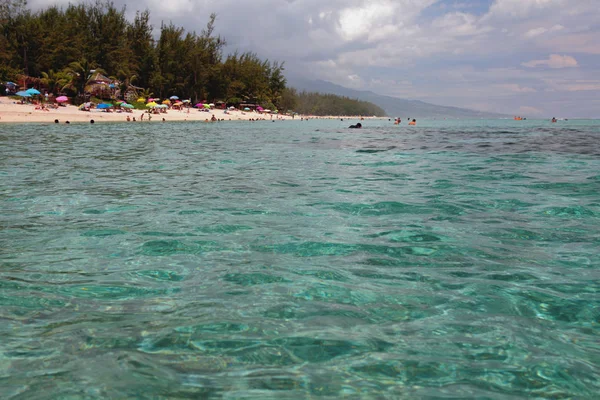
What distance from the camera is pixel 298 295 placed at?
368 cm

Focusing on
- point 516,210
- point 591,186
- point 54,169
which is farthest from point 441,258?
point 54,169

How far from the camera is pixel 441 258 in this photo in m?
4.66

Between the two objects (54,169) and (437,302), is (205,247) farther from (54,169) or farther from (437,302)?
(54,169)

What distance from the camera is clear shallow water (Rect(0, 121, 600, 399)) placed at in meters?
2.50

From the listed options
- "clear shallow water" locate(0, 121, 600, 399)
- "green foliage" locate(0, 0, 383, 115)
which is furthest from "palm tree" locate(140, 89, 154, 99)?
"clear shallow water" locate(0, 121, 600, 399)

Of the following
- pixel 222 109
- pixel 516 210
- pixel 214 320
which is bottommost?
pixel 214 320

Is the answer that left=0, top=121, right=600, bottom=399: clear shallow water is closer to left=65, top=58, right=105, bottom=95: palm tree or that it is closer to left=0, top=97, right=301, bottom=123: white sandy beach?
left=0, top=97, right=301, bottom=123: white sandy beach

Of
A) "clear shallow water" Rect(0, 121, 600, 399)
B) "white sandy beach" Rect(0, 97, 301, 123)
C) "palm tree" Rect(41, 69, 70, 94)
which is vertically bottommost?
"clear shallow water" Rect(0, 121, 600, 399)

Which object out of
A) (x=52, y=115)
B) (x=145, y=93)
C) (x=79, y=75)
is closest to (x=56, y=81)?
(x=79, y=75)

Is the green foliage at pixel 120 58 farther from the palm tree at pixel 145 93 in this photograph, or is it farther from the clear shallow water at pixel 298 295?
the clear shallow water at pixel 298 295

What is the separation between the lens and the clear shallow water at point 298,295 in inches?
98.3

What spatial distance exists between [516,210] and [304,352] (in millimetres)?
5447

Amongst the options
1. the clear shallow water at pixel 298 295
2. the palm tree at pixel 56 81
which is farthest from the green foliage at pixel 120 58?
the clear shallow water at pixel 298 295

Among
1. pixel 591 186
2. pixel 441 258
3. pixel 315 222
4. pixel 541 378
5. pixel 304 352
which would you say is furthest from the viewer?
pixel 591 186
